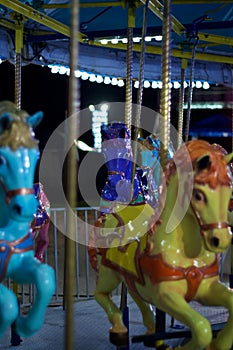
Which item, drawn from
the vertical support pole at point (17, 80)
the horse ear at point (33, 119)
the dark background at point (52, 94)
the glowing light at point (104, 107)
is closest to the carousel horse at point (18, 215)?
the horse ear at point (33, 119)

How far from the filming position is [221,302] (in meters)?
2.37

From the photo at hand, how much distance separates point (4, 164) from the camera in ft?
6.49

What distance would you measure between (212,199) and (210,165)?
0.45 ft

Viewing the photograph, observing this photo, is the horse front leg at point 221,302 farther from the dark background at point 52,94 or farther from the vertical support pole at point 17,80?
the dark background at point 52,94

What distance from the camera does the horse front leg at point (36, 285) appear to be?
206cm

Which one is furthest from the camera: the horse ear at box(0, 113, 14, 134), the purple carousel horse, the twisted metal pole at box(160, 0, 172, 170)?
the purple carousel horse

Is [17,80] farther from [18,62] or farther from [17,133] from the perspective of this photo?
[17,133]

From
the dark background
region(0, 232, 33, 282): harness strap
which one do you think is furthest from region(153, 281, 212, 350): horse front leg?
the dark background

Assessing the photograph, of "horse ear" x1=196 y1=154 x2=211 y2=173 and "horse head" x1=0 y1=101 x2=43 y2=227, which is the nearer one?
"horse head" x1=0 y1=101 x2=43 y2=227

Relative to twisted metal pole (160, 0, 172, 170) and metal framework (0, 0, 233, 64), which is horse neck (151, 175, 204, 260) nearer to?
twisted metal pole (160, 0, 172, 170)

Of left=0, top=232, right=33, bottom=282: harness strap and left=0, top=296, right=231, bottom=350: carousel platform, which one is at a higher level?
left=0, top=232, right=33, bottom=282: harness strap

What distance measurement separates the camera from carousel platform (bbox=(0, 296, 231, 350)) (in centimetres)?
372

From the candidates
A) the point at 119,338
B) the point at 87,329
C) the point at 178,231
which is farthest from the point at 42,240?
the point at 178,231

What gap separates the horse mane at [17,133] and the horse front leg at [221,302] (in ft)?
3.18
